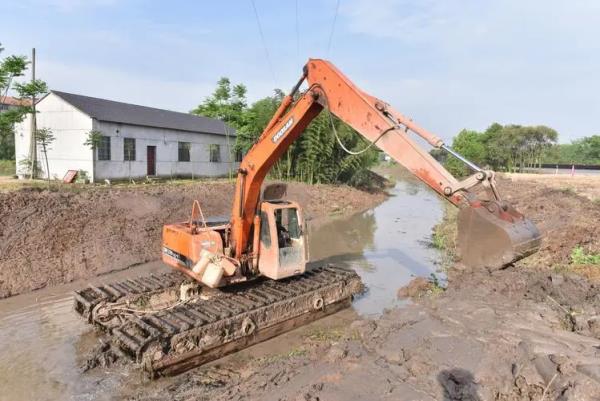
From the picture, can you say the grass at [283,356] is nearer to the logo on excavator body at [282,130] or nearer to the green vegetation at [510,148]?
the logo on excavator body at [282,130]

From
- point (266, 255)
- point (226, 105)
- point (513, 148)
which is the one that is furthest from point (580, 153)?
point (266, 255)

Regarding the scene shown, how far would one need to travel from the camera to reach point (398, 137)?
6.30m

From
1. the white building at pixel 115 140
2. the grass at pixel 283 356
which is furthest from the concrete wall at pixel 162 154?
the grass at pixel 283 356

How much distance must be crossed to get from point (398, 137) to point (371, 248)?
10.0 metres

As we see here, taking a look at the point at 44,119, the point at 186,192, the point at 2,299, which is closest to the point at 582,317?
the point at 2,299

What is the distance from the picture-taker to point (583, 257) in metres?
9.80

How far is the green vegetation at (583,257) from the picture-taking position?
376 inches

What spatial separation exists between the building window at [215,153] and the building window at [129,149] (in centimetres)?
558

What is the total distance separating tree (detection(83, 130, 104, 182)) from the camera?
1870 centimetres

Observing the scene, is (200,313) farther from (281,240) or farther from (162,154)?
(162,154)

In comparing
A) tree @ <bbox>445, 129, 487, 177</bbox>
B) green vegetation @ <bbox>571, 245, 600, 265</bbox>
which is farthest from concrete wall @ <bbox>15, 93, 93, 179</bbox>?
tree @ <bbox>445, 129, 487, 177</bbox>

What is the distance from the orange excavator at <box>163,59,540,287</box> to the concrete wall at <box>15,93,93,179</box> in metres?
13.0

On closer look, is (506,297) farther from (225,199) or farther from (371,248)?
(225,199)

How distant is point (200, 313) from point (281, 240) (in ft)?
6.76
